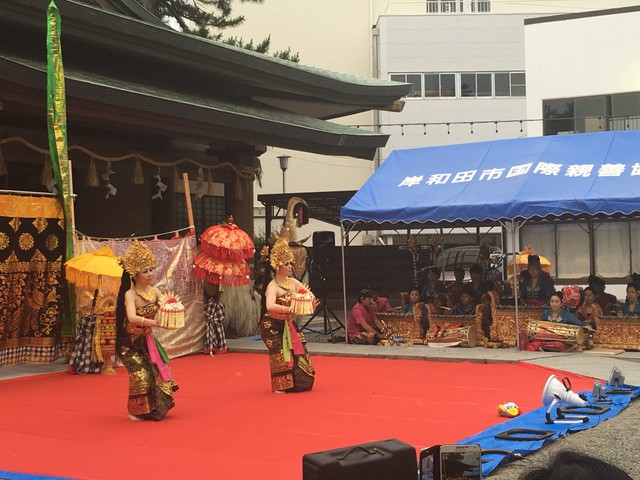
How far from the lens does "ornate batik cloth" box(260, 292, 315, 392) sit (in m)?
8.89

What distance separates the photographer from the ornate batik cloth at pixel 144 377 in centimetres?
756

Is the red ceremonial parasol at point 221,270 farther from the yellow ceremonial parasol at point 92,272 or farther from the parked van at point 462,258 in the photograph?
the parked van at point 462,258

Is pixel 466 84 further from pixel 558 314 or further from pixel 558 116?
pixel 558 314

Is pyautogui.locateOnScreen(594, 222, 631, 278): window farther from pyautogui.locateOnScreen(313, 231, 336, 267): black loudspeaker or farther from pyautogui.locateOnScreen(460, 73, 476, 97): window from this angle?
pyautogui.locateOnScreen(460, 73, 476, 97): window

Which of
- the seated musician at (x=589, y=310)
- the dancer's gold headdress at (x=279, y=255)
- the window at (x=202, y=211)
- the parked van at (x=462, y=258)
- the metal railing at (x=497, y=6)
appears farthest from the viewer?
the metal railing at (x=497, y=6)

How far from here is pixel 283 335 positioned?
8.98 meters

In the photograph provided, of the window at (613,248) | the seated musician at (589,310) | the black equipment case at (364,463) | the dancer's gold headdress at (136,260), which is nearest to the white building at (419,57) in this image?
the window at (613,248)

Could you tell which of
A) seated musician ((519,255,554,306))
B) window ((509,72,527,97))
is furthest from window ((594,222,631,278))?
window ((509,72,527,97))

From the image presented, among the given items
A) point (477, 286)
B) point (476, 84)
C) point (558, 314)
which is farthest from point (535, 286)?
point (476, 84)

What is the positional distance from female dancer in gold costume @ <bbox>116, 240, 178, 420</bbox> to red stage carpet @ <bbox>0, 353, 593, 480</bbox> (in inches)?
7.5

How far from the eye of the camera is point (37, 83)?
34.6ft

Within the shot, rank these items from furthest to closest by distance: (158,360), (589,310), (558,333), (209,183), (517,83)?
(517,83)
(209,183)
(589,310)
(558,333)
(158,360)

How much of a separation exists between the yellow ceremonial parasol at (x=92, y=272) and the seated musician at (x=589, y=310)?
21.3 ft

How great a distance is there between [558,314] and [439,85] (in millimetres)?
26221
